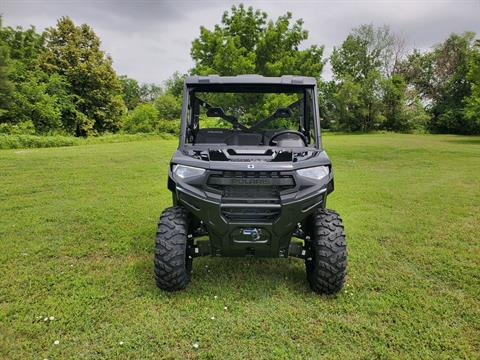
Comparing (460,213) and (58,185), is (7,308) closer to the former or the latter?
(58,185)

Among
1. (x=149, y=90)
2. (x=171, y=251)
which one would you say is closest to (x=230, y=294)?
(x=171, y=251)

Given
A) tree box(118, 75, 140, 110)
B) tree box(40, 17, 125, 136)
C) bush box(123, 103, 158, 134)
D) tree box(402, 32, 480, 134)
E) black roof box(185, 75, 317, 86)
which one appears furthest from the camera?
Result: tree box(118, 75, 140, 110)

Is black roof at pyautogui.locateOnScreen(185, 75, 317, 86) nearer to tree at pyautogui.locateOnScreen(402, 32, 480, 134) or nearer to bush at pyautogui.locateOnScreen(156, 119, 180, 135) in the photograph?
bush at pyautogui.locateOnScreen(156, 119, 180, 135)

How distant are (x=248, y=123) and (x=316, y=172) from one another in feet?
7.03

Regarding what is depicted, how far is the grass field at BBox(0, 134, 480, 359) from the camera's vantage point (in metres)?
2.45

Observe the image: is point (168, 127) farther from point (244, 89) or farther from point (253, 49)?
point (244, 89)

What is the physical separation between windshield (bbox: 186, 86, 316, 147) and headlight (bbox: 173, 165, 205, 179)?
84 cm

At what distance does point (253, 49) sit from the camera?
21.9 m

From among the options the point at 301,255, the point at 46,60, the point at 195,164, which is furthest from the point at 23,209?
the point at 46,60

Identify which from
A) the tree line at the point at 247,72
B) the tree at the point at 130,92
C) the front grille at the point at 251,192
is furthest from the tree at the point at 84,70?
the tree at the point at 130,92

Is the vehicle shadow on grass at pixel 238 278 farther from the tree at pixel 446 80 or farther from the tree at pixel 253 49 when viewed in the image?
the tree at pixel 446 80

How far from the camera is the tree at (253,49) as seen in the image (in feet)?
62.6

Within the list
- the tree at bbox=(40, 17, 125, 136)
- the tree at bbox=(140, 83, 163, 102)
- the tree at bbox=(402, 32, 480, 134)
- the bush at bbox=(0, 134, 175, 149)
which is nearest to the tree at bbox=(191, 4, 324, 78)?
the bush at bbox=(0, 134, 175, 149)

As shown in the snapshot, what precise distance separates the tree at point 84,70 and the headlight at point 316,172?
1063 inches
